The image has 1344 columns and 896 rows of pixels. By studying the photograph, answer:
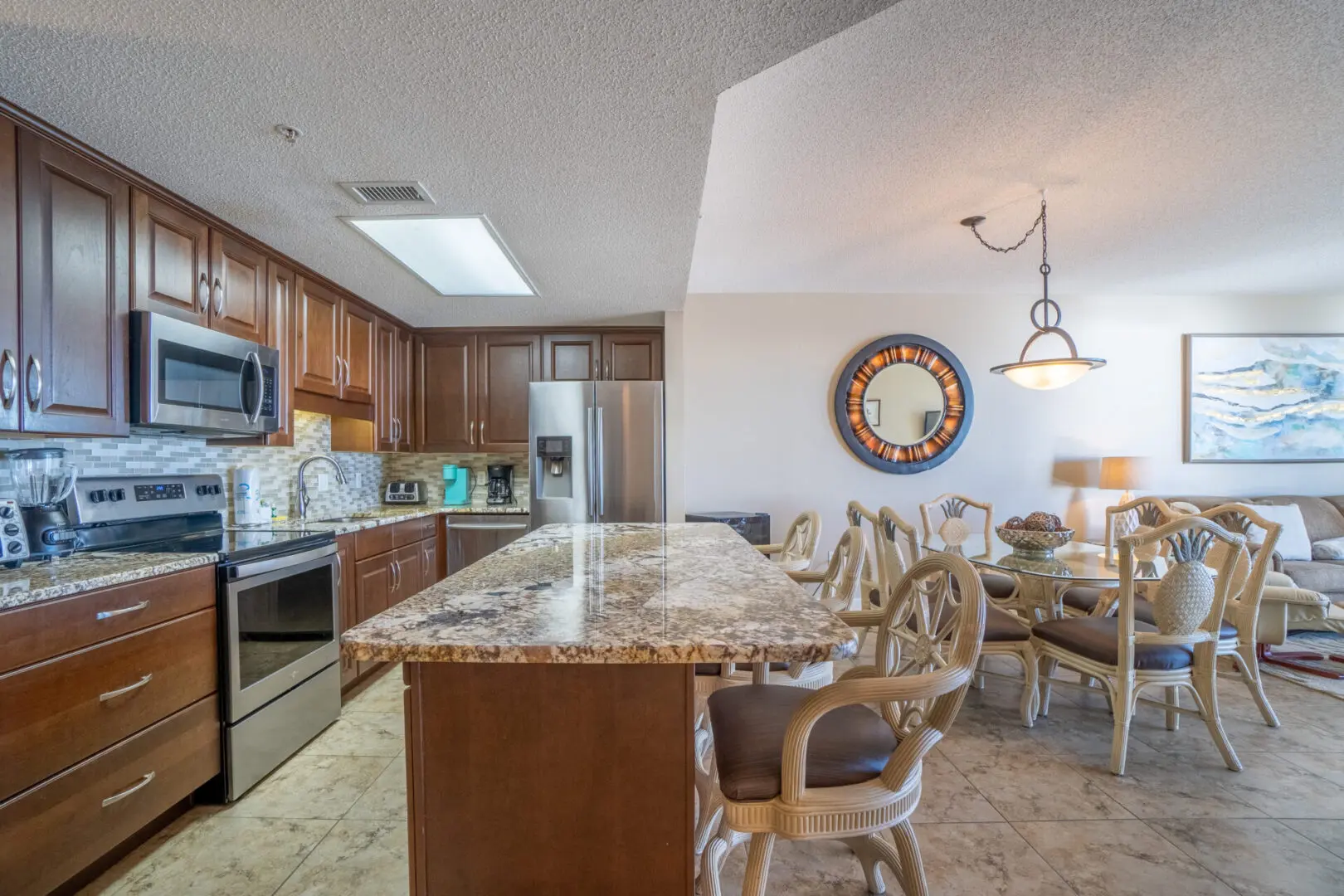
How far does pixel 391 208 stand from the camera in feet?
6.89

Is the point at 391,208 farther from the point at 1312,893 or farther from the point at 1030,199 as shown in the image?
the point at 1312,893

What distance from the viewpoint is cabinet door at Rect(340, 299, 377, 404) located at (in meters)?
3.16

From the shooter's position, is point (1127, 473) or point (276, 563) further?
point (1127, 473)

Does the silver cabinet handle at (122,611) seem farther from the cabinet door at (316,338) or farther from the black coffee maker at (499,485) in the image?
the black coffee maker at (499,485)

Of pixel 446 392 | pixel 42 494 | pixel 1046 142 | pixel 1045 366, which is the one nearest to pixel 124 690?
pixel 42 494

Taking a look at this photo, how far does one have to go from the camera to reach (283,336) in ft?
8.66

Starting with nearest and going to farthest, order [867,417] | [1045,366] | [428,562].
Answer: [1045,366] → [428,562] → [867,417]

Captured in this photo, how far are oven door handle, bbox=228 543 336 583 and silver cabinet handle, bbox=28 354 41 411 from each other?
0.67 meters

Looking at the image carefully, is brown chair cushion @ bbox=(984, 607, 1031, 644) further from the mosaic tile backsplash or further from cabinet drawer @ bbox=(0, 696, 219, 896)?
the mosaic tile backsplash

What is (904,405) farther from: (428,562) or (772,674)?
(428,562)

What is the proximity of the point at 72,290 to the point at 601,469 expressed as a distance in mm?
2464

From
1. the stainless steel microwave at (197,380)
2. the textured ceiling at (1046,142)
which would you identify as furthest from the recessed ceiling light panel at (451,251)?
the textured ceiling at (1046,142)

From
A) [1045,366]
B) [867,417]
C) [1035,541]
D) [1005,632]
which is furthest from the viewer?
[867,417]

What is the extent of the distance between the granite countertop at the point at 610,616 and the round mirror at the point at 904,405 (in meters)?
2.89
